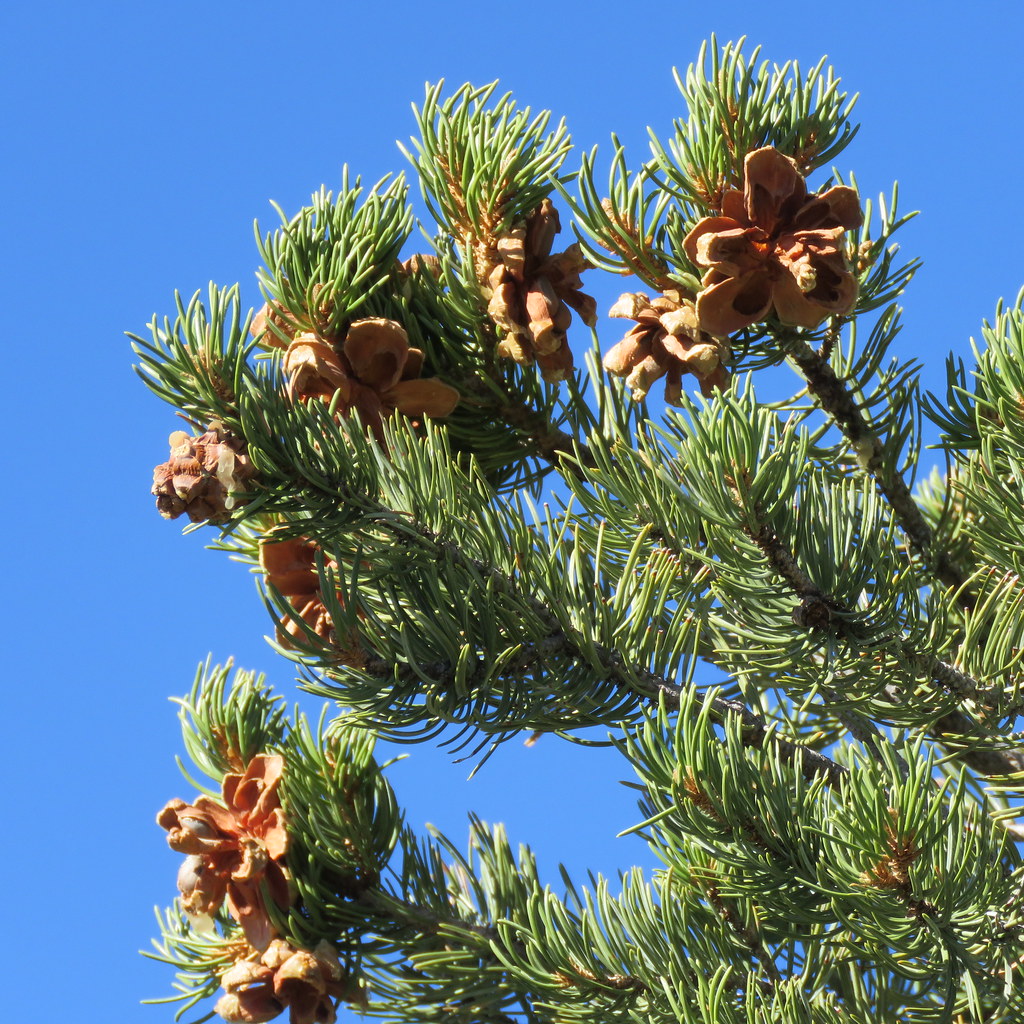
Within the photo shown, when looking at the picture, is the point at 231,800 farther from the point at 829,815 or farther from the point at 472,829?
the point at 829,815

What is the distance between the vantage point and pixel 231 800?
1812 mm

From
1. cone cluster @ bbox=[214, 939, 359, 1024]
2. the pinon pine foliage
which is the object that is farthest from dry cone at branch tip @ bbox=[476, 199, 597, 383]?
cone cluster @ bbox=[214, 939, 359, 1024]

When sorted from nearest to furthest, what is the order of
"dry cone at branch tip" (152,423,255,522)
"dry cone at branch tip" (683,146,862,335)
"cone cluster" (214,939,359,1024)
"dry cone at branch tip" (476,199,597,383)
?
1. "dry cone at branch tip" (152,423,255,522)
2. "dry cone at branch tip" (683,146,862,335)
3. "dry cone at branch tip" (476,199,597,383)
4. "cone cluster" (214,939,359,1024)

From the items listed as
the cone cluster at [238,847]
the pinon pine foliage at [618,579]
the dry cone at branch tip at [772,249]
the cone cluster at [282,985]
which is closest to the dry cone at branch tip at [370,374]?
the pinon pine foliage at [618,579]

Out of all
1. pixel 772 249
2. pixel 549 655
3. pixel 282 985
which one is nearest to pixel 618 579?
pixel 549 655

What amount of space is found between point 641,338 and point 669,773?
1.75ft

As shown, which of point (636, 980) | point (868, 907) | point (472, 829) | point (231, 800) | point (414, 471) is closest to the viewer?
point (868, 907)

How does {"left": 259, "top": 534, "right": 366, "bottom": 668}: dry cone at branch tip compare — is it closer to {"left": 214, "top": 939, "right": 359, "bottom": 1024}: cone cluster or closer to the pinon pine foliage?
the pinon pine foliage

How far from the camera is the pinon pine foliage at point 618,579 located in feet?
4.42

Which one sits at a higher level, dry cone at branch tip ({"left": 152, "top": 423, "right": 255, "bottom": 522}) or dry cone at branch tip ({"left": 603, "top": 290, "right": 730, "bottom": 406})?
dry cone at branch tip ({"left": 603, "top": 290, "right": 730, "bottom": 406})

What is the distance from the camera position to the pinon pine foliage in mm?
1346

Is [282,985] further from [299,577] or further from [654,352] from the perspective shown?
[654,352]

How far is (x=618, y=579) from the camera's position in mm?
1623

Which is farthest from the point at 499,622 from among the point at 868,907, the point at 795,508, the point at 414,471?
the point at 868,907
